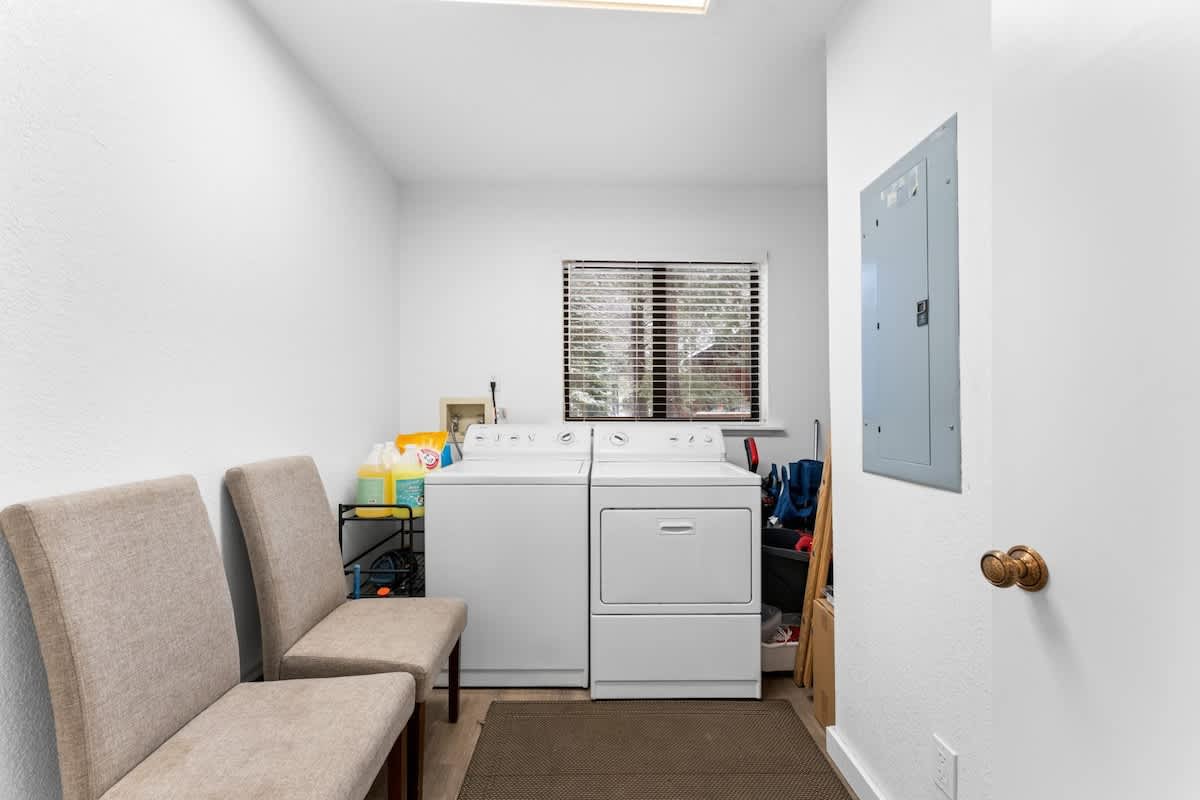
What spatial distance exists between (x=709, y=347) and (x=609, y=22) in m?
1.76

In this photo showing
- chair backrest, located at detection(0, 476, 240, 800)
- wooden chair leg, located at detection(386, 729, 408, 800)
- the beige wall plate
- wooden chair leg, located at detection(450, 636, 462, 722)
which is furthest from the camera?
the beige wall plate

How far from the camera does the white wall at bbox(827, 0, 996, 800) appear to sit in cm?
120

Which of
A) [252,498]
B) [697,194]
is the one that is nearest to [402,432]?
[252,498]

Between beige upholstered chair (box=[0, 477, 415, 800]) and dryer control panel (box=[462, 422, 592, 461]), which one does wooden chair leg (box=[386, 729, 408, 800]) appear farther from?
dryer control panel (box=[462, 422, 592, 461])

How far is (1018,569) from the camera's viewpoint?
2.41 ft

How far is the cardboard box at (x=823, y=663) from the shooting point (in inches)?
80.5

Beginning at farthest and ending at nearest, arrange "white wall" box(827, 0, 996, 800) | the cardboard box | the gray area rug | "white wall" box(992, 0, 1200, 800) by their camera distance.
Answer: the cardboard box < the gray area rug < "white wall" box(827, 0, 996, 800) < "white wall" box(992, 0, 1200, 800)

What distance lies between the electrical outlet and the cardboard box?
656mm

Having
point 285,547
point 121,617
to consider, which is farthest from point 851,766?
point 121,617

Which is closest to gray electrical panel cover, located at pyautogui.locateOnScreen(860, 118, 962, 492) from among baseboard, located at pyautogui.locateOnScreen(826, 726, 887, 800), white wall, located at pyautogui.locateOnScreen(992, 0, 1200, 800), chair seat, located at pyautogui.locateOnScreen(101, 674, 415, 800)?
white wall, located at pyautogui.locateOnScreen(992, 0, 1200, 800)

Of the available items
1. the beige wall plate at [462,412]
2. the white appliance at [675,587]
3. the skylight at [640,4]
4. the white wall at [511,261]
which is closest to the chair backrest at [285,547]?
the white appliance at [675,587]

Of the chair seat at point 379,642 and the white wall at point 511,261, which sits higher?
the white wall at point 511,261

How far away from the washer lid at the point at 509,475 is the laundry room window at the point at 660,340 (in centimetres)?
72

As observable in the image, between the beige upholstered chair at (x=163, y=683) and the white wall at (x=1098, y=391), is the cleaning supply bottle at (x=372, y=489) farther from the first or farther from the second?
the white wall at (x=1098, y=391)
